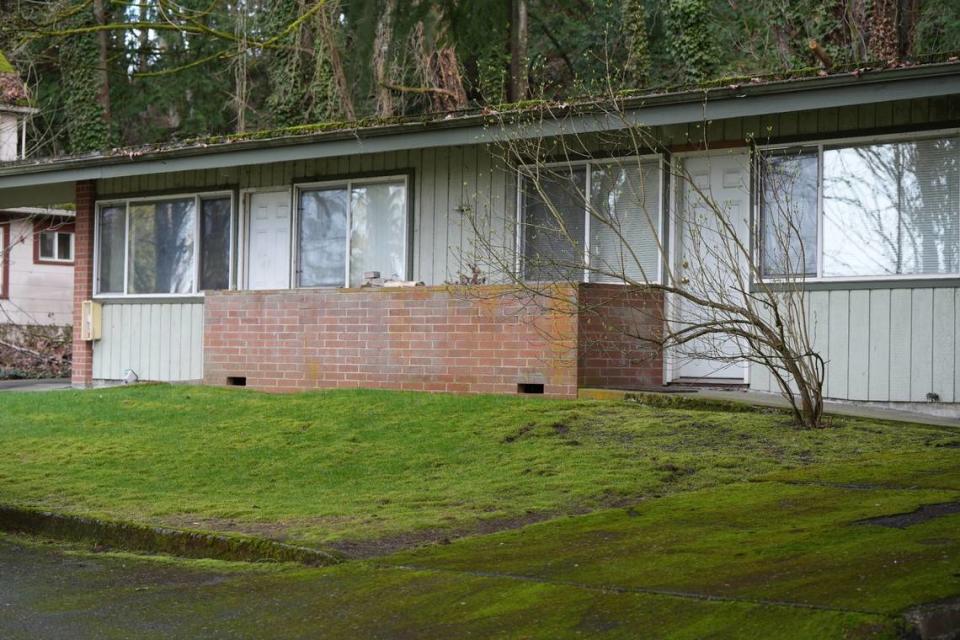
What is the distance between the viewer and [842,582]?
5.20 meters

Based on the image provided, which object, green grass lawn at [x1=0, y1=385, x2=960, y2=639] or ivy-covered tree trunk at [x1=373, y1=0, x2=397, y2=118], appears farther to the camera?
ivy-covered tree trunk at [x1=373, y1=0, x2=397, y2=118]

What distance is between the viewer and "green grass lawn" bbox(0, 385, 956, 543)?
27.0ft

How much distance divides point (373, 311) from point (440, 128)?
2183mm

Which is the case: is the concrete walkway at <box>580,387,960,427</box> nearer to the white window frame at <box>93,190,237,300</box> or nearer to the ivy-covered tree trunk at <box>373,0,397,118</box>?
the ivy-covered tree trunk at <box>373,0,397,118</box>

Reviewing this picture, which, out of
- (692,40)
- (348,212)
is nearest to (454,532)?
(348,212)

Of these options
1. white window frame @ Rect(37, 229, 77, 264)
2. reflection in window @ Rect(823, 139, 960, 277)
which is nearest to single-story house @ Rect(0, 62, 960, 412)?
reflection in window @ Rect(823, 139, 960, 277)

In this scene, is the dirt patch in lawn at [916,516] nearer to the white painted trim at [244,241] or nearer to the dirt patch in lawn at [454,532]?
the dirt patch in lawn at [454,532]

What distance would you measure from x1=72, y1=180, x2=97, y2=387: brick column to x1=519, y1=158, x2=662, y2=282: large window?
293 inches

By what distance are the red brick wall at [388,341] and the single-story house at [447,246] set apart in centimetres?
2

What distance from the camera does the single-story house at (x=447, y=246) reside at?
12047 mm

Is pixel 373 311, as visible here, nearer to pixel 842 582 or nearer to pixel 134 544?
pixel 134 544

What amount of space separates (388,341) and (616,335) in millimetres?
2654

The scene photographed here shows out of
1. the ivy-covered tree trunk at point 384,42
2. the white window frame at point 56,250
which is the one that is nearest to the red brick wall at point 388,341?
the ivy-covered tree trunk at point 384,42

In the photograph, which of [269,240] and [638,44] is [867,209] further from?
[638,44]
